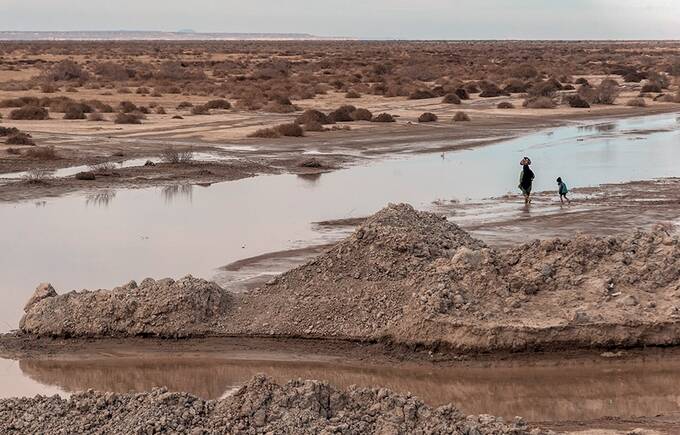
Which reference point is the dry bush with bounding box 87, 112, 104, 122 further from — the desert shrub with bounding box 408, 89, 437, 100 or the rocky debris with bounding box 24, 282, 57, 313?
the rocky debris with bounding box 24, 282, 57, 313

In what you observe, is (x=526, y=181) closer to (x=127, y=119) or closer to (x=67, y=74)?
(x=127, y=119)

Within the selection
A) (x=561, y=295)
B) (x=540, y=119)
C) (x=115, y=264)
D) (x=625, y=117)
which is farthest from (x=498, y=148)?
(x=561, y=295)

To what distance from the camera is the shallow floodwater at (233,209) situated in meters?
16.0

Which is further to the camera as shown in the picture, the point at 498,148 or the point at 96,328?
the point at 498,148

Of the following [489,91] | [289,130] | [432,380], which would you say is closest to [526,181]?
[432,380]

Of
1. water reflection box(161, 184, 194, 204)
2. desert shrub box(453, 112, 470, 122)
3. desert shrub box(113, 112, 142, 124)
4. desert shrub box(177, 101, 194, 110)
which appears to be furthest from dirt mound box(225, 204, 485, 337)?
desert shrub box(177, 101, 194, 110)

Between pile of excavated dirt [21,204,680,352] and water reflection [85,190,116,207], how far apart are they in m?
9.35

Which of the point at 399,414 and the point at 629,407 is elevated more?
the point at 399,414

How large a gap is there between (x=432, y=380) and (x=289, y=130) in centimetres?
2247

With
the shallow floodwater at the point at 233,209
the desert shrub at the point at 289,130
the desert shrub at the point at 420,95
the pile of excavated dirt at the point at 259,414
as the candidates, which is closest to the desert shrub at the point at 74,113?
the desert shrub at the point at 289,130

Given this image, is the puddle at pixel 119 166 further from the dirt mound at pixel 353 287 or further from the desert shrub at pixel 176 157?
the dirt mound at pixel 353 287

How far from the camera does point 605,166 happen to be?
1089 inches

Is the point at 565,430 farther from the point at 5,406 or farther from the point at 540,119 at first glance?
the point at 540,119

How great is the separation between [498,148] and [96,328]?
21.8 m
